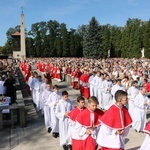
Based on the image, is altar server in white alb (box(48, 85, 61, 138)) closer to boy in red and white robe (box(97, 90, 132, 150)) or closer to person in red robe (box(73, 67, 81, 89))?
boy in red and white robe (box(97, 90, 132, 150))

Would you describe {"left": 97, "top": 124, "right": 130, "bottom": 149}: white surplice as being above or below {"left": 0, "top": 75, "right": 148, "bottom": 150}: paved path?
above

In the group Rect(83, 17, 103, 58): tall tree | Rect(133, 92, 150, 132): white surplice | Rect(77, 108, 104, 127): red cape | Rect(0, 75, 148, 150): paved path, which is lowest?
Rect(0, 75, 148, 150): paved path

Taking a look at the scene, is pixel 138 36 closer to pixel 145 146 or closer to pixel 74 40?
pixel 74 40

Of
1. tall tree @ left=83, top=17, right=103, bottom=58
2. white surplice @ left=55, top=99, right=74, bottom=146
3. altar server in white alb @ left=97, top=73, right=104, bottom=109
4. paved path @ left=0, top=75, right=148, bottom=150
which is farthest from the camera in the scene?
tall tree @ left=83, top=17, right=103, bottom=58

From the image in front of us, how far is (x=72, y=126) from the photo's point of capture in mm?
6219

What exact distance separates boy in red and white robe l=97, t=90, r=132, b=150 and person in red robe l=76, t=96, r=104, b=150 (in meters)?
0.38

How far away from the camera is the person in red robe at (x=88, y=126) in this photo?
557 centimetres

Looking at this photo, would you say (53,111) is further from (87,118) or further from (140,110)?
(140,110)

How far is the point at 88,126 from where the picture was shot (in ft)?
18.3

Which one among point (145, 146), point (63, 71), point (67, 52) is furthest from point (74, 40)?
point (145, 146)

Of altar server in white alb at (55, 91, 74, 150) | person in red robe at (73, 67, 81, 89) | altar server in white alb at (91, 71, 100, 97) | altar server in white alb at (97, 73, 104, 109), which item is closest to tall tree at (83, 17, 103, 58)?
person in red robe at (73, 67, 81, 89)

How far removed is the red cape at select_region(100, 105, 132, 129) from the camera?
5.12 meters

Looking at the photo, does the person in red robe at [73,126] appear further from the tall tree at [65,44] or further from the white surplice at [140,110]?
the tall tree at [65,44]

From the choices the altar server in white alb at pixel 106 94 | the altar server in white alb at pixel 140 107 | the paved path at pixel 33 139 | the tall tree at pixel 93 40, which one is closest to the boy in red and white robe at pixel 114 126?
the paved path at pixel 33 139
